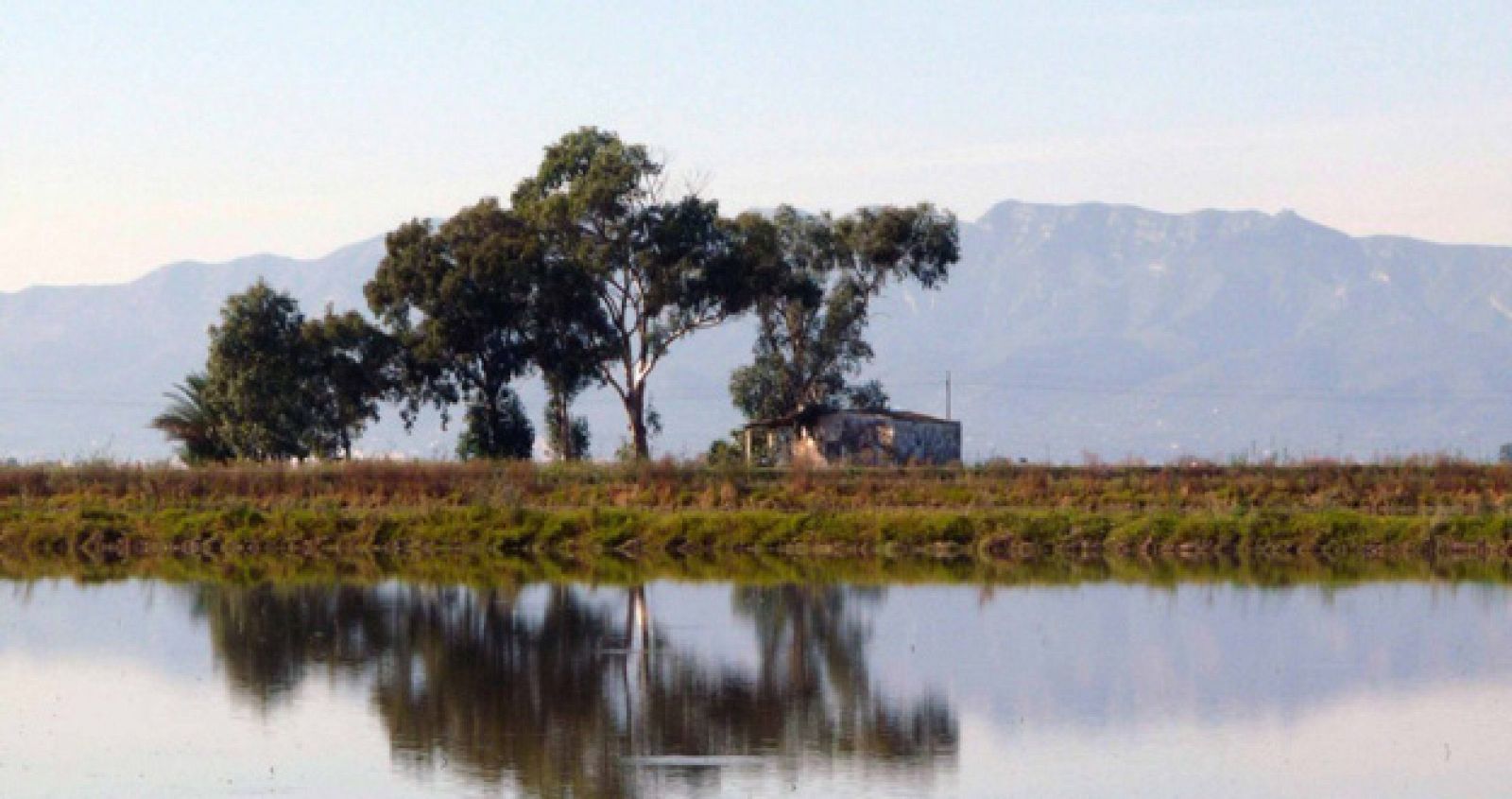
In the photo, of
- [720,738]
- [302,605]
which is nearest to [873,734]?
[720,738]

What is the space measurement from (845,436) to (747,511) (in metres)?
30.6

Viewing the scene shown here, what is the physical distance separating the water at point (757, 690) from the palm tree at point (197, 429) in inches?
1422

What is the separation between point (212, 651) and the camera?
3088 centimetres

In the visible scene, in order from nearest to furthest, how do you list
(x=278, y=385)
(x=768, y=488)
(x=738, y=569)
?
(x=738, y=569), (x=768, y=488), (x=278, y=385)

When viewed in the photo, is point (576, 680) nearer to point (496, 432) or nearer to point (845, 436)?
point (496, 432)

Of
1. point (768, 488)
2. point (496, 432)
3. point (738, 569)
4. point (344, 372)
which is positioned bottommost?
point (738, 569)

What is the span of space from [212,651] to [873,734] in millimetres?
10746

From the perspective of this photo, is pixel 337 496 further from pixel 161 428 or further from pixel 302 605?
pixel 161 428

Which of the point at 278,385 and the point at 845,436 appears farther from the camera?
the point at 845,436

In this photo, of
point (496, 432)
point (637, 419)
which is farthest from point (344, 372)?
point (637, 419)

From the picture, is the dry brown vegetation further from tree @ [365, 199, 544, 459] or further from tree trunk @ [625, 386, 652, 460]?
tree trunk @ [625, 386, 652, 460]

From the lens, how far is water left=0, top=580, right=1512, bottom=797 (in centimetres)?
2172

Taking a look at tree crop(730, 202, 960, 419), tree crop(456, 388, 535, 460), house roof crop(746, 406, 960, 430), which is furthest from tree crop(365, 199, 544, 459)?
tree crop(730, 202, 960, 419)

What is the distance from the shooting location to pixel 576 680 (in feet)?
90.5
